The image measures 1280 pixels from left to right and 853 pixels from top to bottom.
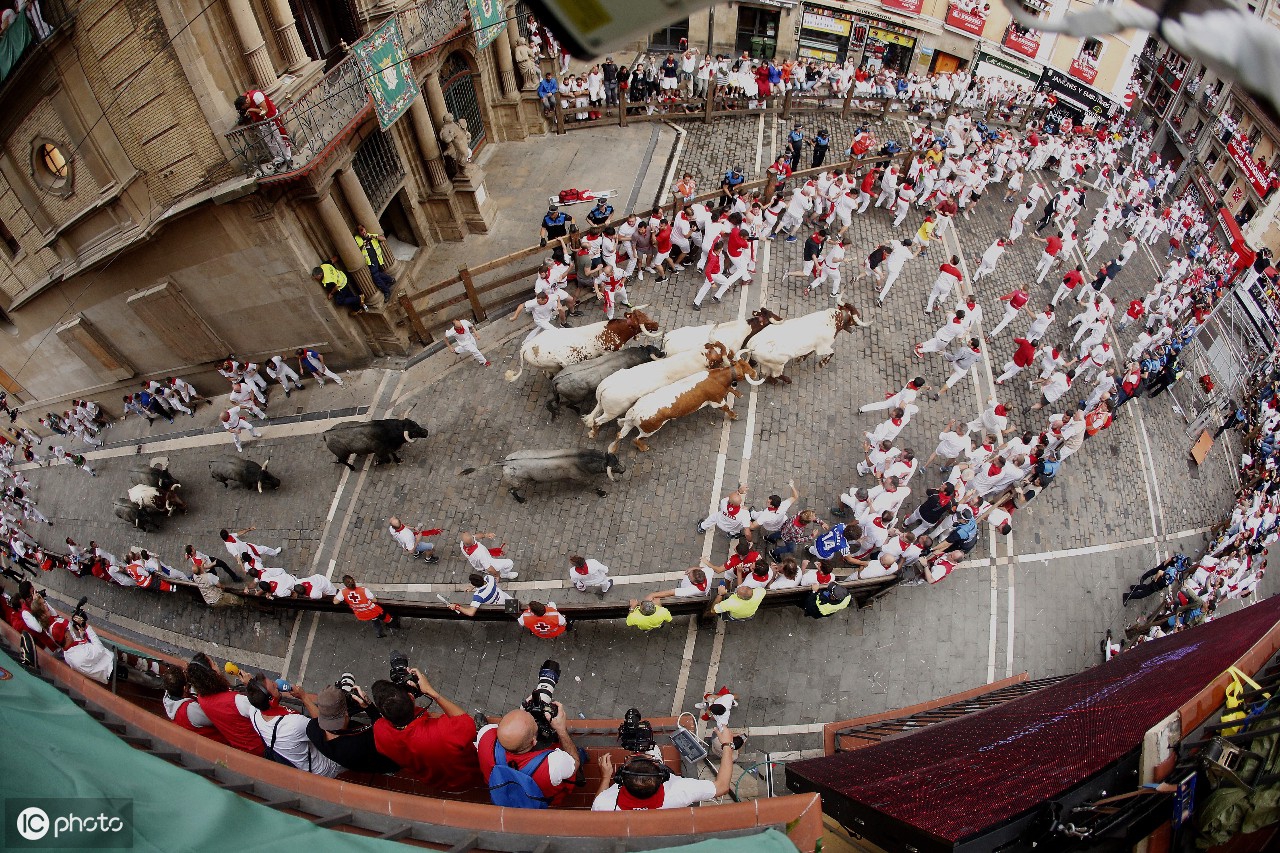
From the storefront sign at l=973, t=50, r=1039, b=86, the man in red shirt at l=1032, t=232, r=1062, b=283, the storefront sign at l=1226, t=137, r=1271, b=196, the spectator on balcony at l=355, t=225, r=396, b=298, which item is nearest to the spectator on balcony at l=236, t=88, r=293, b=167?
the spectator on balcony at l=355, t=225, r=396, b=298

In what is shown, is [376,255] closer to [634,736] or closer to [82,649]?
[82,649]

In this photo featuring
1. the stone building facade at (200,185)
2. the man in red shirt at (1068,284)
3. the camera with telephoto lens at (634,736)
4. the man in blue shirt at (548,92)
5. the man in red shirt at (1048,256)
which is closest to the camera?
the camera with telephoto lens at (634,736)

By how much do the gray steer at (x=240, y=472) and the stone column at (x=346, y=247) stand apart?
Result: 4.58 metres

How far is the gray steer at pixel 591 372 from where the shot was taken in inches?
499

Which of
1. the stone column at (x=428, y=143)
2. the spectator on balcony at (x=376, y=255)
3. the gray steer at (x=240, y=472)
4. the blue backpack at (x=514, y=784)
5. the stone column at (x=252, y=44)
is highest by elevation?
the stone column at (x=428, y=143)

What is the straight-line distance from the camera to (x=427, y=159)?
1775 cm

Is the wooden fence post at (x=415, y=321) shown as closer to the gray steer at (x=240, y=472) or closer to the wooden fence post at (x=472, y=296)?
the wooden fence post at (x=472, y=296)

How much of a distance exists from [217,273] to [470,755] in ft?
43.2

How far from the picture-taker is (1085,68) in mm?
33156

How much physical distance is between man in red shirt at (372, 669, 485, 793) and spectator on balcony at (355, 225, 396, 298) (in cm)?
1193

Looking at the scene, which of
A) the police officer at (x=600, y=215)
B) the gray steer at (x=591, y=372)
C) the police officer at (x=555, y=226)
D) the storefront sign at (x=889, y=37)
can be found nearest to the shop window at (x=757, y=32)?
the storefront sign at (x=889, y=37)

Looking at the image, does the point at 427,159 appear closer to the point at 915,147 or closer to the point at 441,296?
the point at 441,296

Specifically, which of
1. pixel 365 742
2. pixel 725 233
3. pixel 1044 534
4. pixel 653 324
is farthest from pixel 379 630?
pixel 1044 534

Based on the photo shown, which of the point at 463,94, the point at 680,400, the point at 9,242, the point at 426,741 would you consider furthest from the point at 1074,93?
the point at 9,242
